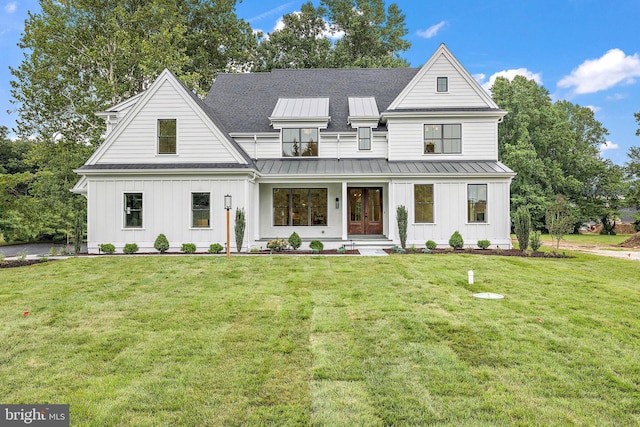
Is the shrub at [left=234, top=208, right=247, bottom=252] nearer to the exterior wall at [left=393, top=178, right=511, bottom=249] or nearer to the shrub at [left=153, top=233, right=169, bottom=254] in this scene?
the shrub at [left=153, top=233, right=169, bottom=254]

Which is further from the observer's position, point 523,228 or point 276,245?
point 276,245

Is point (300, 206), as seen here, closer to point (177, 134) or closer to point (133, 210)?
point (177, 134)

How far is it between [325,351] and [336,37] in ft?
111

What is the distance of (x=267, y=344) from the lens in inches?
176

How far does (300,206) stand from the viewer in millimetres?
16734

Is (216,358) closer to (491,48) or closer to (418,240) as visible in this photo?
(418,240)

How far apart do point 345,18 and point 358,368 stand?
3465cm

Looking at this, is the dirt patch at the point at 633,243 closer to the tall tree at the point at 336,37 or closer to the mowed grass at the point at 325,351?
the mowed grass at the point at 325,351

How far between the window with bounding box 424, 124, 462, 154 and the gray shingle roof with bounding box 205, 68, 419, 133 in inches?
120

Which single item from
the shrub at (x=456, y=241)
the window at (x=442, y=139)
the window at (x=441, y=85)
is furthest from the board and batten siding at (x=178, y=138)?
the window at (x=441, y=85)

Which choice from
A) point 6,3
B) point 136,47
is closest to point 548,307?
point 136,47

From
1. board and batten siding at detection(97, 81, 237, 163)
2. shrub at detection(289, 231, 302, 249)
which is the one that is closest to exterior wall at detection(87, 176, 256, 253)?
board and batten siding at detection(97, 81, 237, 163)

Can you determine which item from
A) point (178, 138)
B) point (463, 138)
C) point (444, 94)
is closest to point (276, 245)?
point (178, 138)

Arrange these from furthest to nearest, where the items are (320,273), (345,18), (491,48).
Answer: (345,18) < (491,48) < (320,273)
